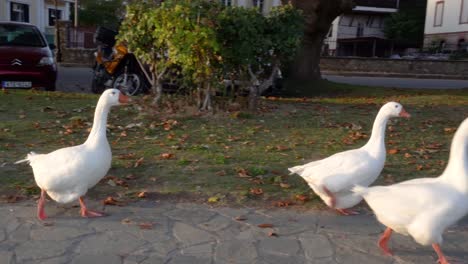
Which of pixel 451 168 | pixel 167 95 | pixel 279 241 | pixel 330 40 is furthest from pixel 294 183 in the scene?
pixel 330 40

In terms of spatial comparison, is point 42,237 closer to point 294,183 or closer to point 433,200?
point 294,183

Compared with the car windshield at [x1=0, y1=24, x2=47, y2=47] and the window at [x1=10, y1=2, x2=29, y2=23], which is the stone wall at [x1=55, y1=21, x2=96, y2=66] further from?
the car windshield at [x1=0, y1=24, x2=47, y2=47]

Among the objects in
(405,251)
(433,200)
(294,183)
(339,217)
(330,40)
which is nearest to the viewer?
(433,200)

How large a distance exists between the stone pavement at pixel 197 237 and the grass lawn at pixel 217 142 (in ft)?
1.04

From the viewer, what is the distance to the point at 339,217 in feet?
16.1

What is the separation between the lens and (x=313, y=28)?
15047 millimetres

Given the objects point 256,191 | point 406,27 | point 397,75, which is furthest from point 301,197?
point 406,27

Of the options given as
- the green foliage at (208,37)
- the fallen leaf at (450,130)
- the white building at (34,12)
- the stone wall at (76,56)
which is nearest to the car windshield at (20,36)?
the green foliage at (208,37)

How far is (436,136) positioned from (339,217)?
4.10 meters

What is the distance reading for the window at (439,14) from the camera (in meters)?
46.3

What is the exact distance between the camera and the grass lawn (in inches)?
216

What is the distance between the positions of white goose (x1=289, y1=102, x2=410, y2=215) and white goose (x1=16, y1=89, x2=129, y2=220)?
1.76 meters

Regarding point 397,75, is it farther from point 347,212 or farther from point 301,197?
point 347,212

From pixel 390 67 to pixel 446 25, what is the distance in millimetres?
16750
